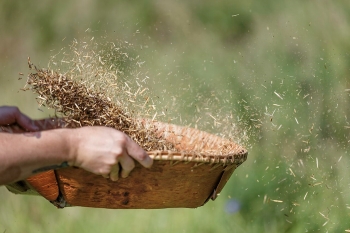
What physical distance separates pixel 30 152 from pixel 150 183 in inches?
18.1

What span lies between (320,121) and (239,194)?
83 centimetres

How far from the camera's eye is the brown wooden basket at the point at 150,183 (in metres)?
2.24

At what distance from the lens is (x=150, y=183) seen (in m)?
2.29

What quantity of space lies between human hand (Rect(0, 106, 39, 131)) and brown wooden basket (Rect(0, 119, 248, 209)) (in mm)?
345

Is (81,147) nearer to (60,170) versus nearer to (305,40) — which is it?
(60,170)

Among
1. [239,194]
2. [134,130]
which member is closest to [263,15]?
[239,194]

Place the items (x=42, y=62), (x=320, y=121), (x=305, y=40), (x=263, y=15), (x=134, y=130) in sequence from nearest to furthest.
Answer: (x=134, y=130)
(x=320, y=121)
(x=305, y=40)
(x=263, y=15)
(x=42, y=62)

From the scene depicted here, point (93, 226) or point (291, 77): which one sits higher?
point (291, 77)

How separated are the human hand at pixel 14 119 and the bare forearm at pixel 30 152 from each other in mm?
553

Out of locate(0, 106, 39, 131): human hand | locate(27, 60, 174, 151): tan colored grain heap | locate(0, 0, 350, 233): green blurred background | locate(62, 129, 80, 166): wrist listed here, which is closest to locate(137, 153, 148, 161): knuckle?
locate(62, 129, 80, 166): wrist

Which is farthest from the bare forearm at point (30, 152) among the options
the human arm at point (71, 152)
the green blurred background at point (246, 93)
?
the green blurred background at point (246, 93)

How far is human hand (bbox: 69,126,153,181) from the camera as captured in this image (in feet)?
6.98

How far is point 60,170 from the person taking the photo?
7.51ft

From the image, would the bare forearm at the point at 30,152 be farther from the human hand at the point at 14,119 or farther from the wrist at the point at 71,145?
the human hand at the point at 14,119
